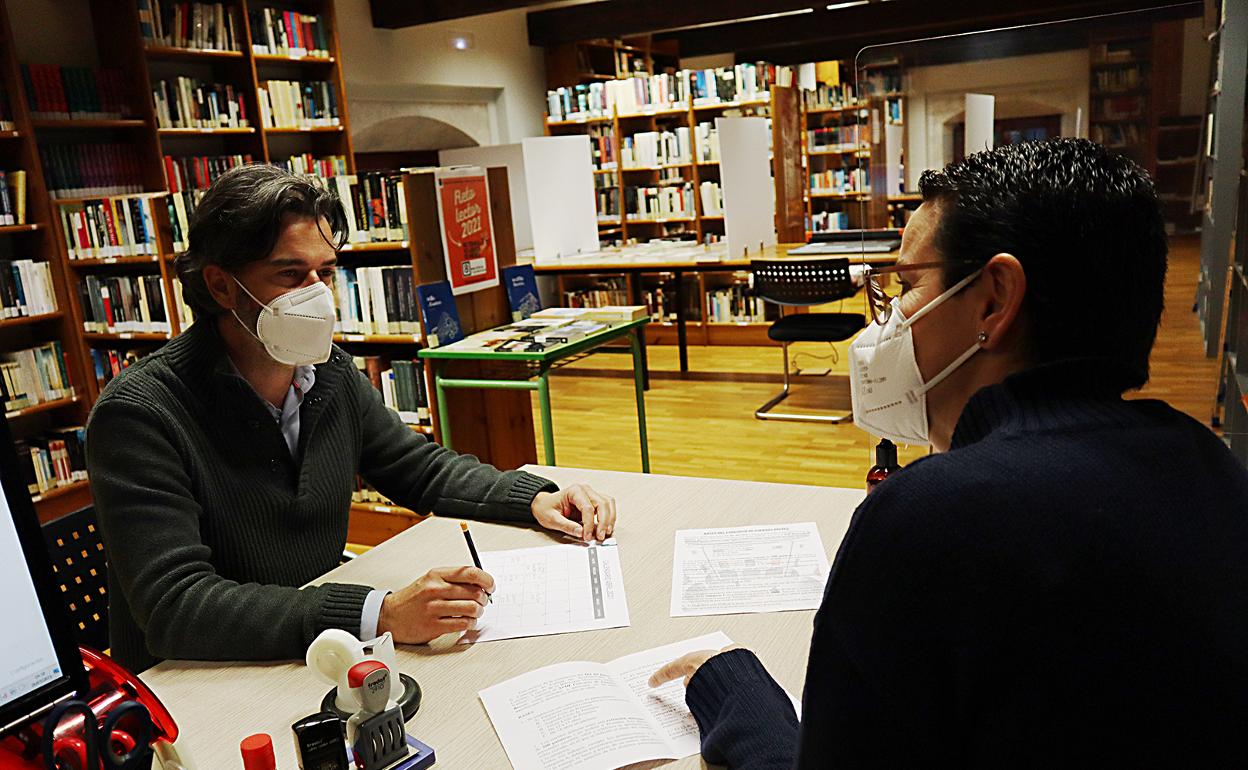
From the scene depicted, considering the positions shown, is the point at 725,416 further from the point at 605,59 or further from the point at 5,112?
the point at 605,59

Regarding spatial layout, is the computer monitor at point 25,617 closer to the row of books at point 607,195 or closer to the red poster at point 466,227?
the red poster at point 466,227

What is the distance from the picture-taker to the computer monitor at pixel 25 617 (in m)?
0.80

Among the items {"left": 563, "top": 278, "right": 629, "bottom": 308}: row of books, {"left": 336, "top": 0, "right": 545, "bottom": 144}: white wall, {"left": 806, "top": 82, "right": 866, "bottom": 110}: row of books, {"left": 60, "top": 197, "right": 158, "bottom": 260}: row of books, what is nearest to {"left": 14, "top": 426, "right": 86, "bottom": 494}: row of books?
{"left": 60, "top": 197, "right": 158, "bottom": 260}: row of books

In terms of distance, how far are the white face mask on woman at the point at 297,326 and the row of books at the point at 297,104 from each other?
4.63 metres

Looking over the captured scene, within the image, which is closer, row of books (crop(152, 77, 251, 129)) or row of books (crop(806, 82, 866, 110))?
row of books (crop(152, 77, 251, 129))

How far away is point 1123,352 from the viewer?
2.60 ft

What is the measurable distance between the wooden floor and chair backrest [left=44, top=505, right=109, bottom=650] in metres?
2.18

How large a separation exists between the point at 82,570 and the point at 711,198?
6973 millimetres

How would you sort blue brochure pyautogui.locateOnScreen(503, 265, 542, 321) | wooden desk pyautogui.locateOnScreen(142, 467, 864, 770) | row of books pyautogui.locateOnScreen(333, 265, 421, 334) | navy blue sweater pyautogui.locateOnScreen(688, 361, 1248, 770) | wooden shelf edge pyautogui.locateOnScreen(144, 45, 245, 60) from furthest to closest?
wooden shelf edge pyautogui.locateOnScreen(144, 45, 245, 60), blue brochure pyautogui.locateOnScreen(503, 265, 542, 321), row of books pyautogui.locateOnScreen(333, 265, 421, 334), wooden desk pyautogui.locateOnScreen(142, 467, 864, 770), navy blue sweater pyautogui.locateOnScreen(688, 361, 1248, 770)

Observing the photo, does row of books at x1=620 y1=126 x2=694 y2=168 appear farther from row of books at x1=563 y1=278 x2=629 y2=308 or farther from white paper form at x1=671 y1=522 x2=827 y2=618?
white paper form at x1=671 y1=522 x2=827 y2=618

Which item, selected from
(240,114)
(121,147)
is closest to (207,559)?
(121,147)

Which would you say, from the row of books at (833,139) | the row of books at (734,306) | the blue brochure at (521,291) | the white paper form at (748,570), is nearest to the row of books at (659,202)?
the row of books at (734,306)

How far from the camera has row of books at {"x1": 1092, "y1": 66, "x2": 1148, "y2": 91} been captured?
2.64 metres

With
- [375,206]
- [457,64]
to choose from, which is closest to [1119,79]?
[375,206]
